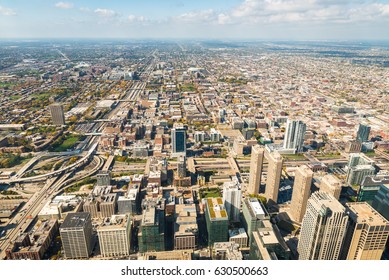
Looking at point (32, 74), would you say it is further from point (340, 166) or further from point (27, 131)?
point (340, 166)

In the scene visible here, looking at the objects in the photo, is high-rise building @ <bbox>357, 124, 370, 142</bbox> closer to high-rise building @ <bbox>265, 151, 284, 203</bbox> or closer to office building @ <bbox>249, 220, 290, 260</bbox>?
high-rise building @ <bbox>265, 151, 284, 203</bbox>

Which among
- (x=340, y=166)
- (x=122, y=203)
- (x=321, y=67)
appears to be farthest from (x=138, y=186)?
(x=321, y=67)

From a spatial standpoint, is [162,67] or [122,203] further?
[162,67]

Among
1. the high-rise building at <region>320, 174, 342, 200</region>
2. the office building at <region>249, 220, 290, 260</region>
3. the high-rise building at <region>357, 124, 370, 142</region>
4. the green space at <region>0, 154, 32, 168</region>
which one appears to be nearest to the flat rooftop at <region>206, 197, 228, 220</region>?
the office building at <region>249, 220, 290, 260</region>

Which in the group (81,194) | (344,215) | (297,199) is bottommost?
(81,194)

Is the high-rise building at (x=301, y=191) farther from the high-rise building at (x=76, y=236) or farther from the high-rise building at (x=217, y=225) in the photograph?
the high-rise building at (x=76, y=236)

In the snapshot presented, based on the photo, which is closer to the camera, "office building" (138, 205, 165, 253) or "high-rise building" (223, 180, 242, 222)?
"office building" (138, 205, 165, 253)

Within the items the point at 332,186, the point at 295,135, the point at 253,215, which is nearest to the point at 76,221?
the point at 253,215
